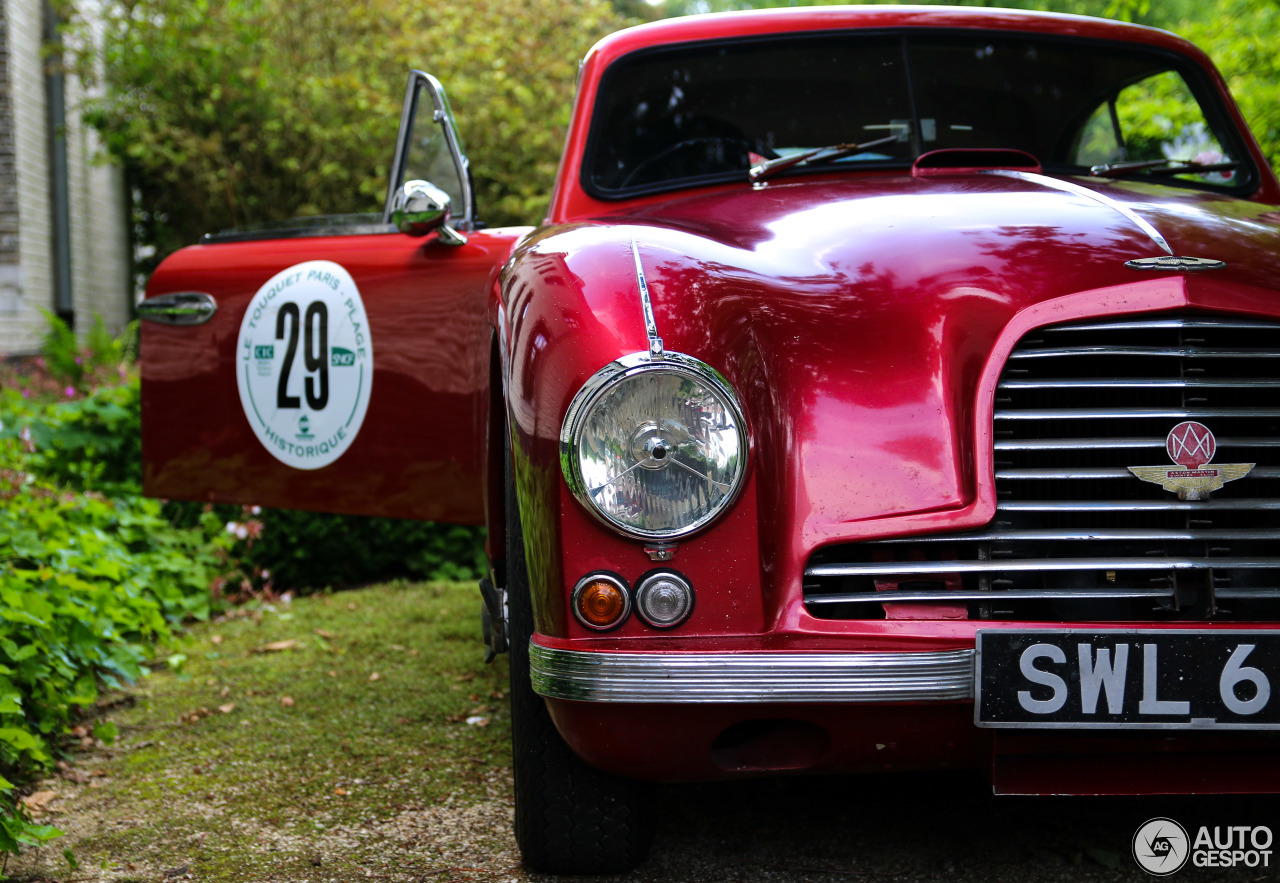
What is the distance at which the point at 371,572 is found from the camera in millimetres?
5492

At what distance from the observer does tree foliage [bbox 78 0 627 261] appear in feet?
31.4

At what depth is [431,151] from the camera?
3887 mm

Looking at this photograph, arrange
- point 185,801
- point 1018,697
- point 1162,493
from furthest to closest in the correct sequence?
point 185,801, point 1162,493, point 1018,697

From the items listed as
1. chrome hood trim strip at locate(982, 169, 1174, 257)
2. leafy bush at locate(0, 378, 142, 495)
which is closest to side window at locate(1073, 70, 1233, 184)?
chrome hood trim strip at locate(982, 169, 1174, 257)

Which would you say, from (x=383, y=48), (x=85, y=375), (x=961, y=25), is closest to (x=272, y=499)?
(x=961, y=25)

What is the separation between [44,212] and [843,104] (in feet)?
26.7

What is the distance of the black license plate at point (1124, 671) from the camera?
180 centimetres

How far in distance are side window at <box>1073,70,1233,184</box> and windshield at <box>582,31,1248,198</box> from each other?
0.02 metres

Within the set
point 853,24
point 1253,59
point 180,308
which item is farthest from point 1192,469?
point 1253,59

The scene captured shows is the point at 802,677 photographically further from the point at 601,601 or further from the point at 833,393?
the point at 833,393

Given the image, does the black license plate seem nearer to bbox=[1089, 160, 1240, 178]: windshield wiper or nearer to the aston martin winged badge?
the aston martin winged badge

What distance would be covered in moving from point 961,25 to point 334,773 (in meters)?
2.58

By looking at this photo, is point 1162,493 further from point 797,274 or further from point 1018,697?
point 797,274

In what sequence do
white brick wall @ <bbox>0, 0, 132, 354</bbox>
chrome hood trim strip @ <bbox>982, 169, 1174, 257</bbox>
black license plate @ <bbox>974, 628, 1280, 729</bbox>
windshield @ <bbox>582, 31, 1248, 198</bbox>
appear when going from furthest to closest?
white brick wall @ <bbox>0, 0, 132, 354</bbox> → windshield @ <bbox>582, 31, 1248, 198</bbox> → chrome hood trim strip @ <bbox>982, 169, 1174, 257</bbox> → black license plate @ <bbox>974, 628, 1280, 729</bbox>
